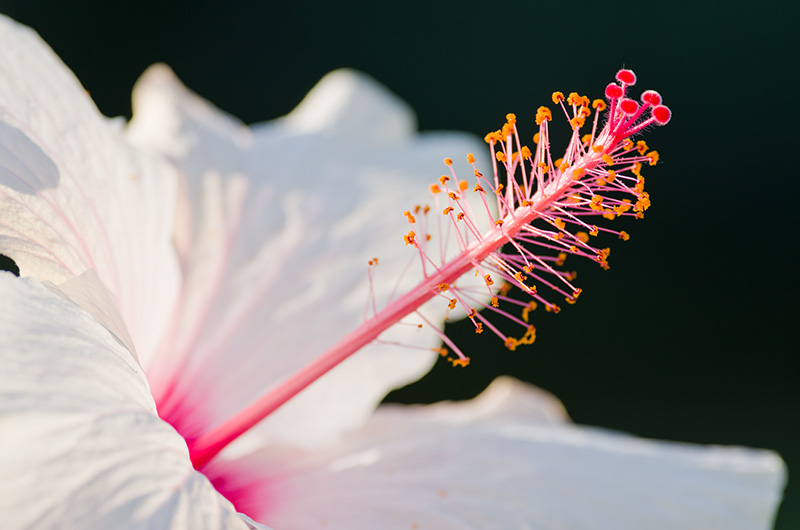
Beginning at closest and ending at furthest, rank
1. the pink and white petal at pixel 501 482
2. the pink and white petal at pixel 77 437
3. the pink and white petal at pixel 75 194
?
the pink and white petal at pixel 77 437, the pink and white petal at pixel 75 194, the pink and white petal at pixel 501 482

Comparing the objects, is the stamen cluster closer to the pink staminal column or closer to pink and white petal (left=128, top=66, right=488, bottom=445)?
the pink staminal column

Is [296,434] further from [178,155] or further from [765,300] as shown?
[765,300]

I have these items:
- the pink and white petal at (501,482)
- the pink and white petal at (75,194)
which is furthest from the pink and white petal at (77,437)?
the pink and white petal at (501,482)

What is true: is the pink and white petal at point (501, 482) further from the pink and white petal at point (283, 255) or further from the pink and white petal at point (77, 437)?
the pink and white petal at point (77, 437)

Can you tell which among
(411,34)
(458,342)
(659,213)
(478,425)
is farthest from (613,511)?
(411,34)

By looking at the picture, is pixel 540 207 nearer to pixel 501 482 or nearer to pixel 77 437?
pixel 501 482

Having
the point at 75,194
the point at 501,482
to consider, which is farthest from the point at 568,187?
the point at 75,194
